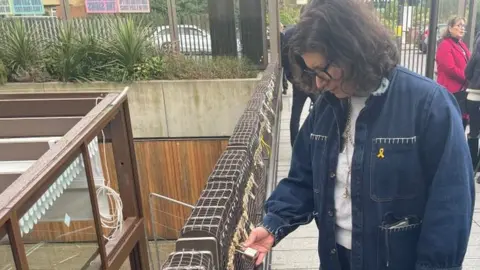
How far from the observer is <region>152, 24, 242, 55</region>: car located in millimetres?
8789

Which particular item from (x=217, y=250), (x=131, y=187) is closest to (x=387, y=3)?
(x=131, y=187)


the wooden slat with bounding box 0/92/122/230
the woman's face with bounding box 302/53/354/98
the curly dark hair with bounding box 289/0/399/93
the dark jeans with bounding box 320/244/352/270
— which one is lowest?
the wooden slat with bounding box 0/92/122/230

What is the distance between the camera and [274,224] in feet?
5.47

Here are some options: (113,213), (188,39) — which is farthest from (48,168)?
(188,39)

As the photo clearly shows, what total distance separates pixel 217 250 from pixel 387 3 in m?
7.44

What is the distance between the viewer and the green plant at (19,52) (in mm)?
8398

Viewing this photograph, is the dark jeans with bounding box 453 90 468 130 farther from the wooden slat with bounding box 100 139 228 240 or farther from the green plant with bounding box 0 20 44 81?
the green plant with bounding box 0 20 44 81

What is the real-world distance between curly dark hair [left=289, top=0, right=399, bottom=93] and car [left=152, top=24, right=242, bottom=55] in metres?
→ 7.48

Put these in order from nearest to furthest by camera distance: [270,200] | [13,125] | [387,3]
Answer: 1. [270,200]
2. [13,125]
3. [387,3]

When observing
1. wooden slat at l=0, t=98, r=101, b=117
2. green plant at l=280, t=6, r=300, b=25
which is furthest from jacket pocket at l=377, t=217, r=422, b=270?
green plant at l=280, t=6, r=300, b=25

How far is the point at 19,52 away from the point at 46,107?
392cm

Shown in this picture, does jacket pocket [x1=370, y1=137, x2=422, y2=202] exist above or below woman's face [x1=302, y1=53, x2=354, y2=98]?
below

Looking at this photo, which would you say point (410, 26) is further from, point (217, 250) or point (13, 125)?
point (217, 250)

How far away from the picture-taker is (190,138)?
7.97 metres
